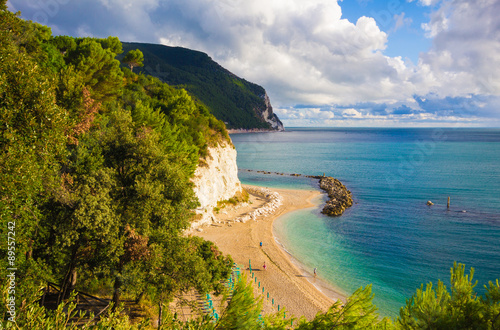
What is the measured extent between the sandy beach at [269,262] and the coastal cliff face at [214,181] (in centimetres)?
217

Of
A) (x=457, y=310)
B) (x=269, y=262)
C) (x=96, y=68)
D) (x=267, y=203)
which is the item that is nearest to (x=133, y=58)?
(x=96, y=68)

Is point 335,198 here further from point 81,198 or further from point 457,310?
point 81,198

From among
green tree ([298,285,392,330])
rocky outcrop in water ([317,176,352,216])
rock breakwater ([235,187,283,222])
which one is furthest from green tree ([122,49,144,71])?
green tree ([298,285,392,330])

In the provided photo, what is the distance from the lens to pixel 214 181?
146 feet

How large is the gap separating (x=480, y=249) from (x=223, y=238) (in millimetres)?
33551

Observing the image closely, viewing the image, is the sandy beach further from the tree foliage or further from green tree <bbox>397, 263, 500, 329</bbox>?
green tree <bbox>397, 263, 500, 329</bbox>

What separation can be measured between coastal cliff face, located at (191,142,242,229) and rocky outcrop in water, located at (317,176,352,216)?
1832 centimetres

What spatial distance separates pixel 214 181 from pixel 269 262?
57.0 feet

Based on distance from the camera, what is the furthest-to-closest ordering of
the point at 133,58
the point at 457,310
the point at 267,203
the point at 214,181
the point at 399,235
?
the point at 267,203, the point at 133,58, the point at 214,181, the point at 399,235, the point at 457,310

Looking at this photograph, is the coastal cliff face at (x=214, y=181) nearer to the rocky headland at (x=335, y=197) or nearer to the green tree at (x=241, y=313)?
the rocky headland at (x=335, y=197)

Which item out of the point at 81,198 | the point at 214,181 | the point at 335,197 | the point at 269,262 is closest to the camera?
the point at 81,198

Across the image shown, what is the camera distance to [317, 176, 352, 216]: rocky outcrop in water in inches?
2042

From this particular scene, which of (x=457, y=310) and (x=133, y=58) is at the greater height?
(x=133, y=58)

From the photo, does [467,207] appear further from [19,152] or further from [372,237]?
[19,152]
